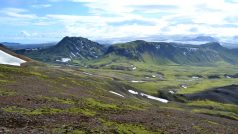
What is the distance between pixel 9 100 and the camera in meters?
53.0

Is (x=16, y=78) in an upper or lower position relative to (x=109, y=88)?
upper

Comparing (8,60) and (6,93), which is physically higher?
(8,60)

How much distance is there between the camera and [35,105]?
176 feet

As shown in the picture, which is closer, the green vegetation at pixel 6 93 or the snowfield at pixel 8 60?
the green vegetation at pixel 6 93

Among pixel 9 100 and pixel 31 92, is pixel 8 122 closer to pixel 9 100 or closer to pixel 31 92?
pixel 9 100

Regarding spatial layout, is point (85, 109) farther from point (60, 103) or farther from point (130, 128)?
point (130, 128)

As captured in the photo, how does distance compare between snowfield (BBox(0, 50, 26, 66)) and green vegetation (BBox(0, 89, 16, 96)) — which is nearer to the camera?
green vegetation (BBox(0, 89, 16, 96))

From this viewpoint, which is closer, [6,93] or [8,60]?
[6,93]

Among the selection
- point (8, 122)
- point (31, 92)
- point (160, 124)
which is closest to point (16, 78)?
point (31, 92)

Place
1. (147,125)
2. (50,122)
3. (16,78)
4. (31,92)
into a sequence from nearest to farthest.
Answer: (50,122)
(147,125)
(31,92)
(16,78)

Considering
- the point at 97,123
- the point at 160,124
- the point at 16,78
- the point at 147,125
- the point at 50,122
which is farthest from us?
the point at 16,78

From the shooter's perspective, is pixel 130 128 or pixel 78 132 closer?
pixel 78 132

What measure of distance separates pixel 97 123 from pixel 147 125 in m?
10.9

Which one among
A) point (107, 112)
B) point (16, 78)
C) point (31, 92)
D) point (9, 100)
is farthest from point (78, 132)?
point (16, 78)
